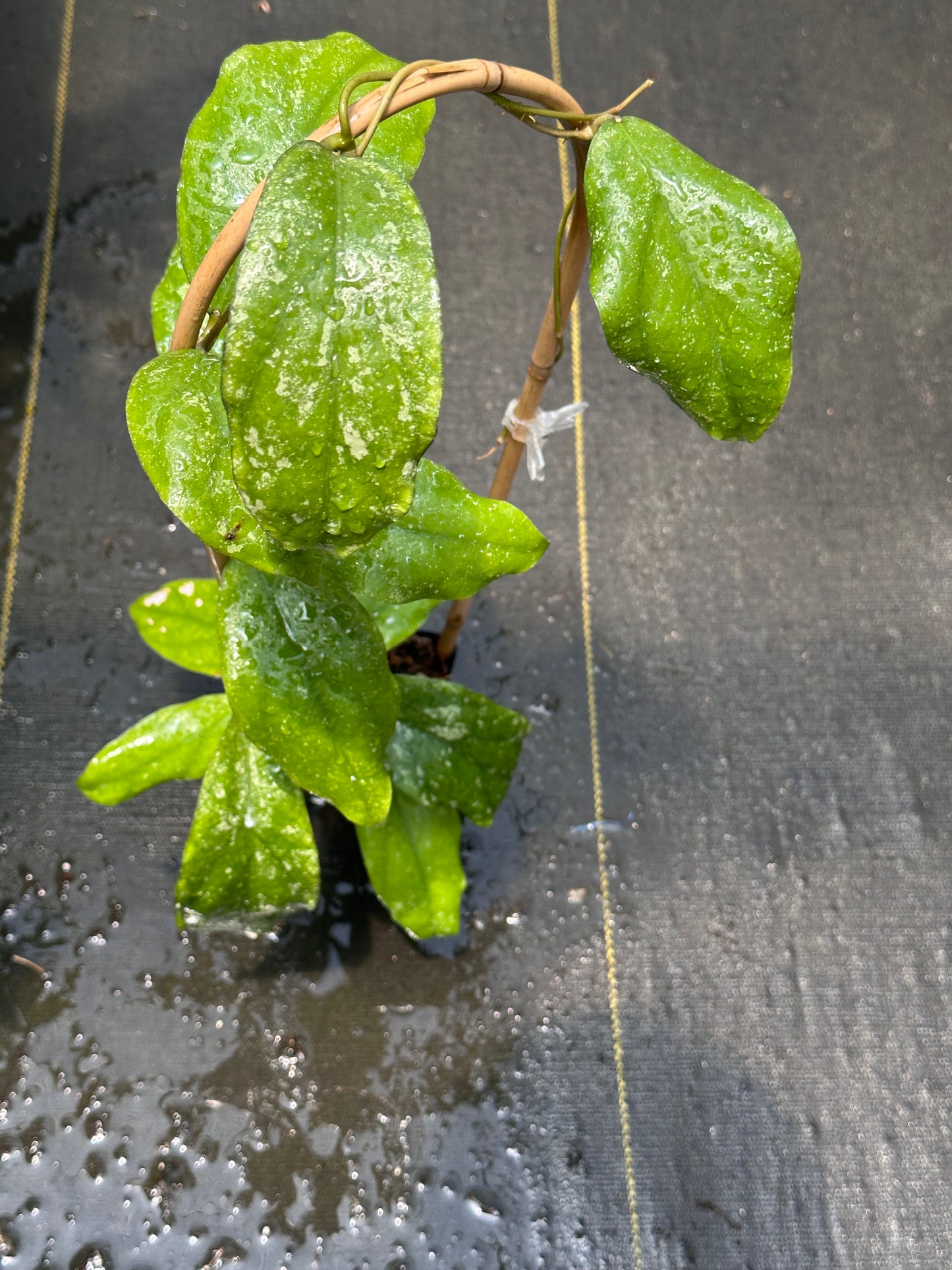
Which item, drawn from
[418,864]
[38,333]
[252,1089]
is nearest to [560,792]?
[418,864]

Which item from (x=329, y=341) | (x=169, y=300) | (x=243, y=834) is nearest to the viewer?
(x=329, y=341)

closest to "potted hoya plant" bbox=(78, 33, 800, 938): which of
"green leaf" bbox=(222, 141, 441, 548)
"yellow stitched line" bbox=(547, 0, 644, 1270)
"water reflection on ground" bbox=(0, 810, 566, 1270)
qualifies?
"green leaf" bbox=(222, 141, 441, 548)

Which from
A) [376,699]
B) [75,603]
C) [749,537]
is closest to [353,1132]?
[376,699]

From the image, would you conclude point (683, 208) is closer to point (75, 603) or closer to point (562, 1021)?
point (562, 1021)

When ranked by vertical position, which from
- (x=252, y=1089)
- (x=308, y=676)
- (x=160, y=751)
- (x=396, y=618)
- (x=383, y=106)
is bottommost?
(x=252, y=1089)

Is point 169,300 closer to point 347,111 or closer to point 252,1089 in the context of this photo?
point 347,111

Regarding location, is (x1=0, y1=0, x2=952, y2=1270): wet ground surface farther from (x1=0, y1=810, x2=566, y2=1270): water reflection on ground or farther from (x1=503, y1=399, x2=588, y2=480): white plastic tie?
(x1=503, y1=399, x2=588, y2=480): white plastic tie
